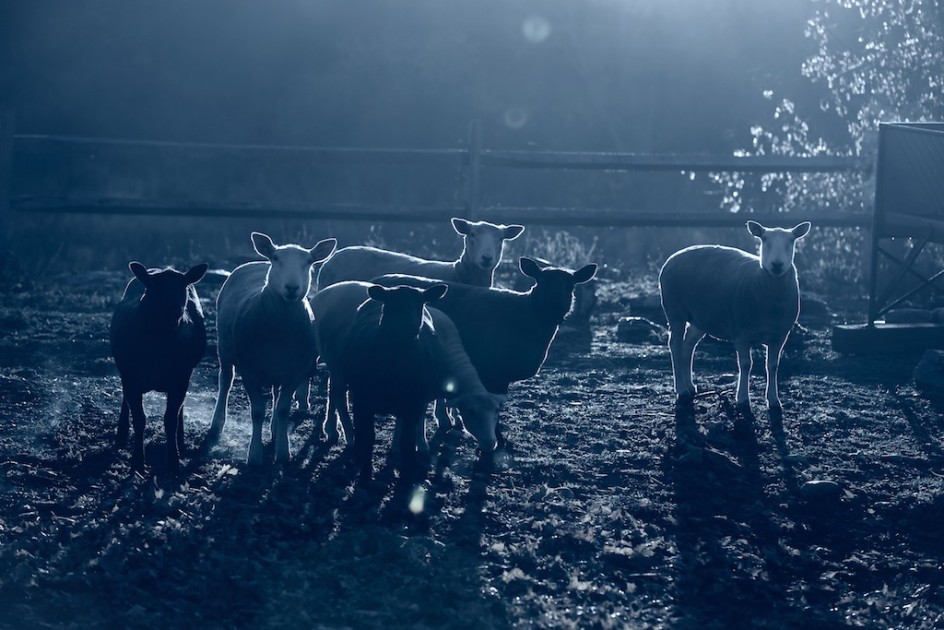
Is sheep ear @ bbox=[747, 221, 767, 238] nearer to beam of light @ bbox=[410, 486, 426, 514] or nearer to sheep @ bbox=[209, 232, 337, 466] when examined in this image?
sheep @ bbox=[209, 232, 337, 466]

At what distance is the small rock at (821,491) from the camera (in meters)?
7.38

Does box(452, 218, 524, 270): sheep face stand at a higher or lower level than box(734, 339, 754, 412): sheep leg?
higher

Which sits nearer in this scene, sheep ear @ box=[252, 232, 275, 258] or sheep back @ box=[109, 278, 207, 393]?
sheep back @ box=[109, 278, 207, 393]

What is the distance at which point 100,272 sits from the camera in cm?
1541

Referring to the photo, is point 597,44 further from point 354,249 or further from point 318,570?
point 318,570

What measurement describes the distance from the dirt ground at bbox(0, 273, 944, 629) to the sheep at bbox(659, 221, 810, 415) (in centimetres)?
36

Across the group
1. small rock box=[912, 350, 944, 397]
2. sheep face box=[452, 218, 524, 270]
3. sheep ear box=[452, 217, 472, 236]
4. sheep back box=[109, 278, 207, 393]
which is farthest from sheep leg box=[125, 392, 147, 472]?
small rock box=[912, 350, 944, 397]

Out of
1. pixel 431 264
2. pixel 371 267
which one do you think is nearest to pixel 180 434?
pixel 371 267

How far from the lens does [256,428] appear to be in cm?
768

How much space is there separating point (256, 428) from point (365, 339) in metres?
0.95

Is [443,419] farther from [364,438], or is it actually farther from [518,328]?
[364,438]

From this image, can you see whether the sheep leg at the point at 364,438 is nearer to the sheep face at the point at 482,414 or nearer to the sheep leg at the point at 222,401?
the sheep face at the point at 482,414

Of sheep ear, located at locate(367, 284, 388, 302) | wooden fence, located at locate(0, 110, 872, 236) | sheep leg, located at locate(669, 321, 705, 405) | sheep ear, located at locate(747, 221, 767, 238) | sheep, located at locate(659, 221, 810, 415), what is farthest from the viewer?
wooden fence, located at locate(0, 110, 872, 236)

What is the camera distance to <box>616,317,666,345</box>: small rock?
1257 centimetres
